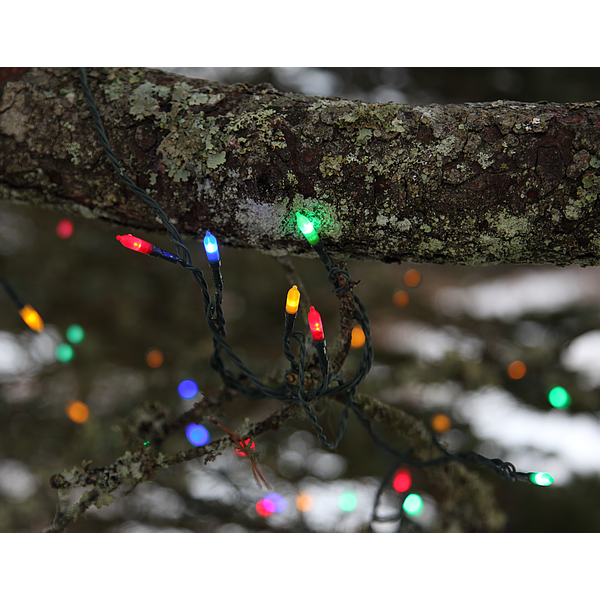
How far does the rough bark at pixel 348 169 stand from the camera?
2.00 ft

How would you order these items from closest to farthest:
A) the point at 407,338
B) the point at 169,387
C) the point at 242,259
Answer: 1. the point at 169,387
2. the point at 242,259
3. the point at 407,338

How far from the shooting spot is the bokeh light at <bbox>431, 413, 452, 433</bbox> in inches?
58.2

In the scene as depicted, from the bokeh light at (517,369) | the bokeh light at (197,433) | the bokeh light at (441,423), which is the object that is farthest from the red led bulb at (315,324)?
the bokeh light at (517,369)

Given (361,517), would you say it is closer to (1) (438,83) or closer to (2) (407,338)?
(2) (407,338)

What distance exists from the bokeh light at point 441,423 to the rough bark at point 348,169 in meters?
0.99

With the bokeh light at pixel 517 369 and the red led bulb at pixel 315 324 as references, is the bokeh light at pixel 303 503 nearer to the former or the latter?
the bokeh light at pixel 517 369

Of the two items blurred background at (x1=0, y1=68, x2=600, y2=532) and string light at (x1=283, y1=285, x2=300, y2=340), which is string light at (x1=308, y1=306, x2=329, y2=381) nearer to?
string light at (x1=283, y1=285, x2=300, y2=340)

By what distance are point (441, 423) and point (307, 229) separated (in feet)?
3.83

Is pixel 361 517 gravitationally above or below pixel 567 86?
below

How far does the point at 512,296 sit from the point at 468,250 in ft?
6.73

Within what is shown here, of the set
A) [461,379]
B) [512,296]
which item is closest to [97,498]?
[461,379]

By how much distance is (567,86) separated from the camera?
5.18 feet

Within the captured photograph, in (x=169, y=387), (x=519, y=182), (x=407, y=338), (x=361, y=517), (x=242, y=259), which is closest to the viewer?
(x=519, y=182)

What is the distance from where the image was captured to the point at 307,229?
2.02 feet
